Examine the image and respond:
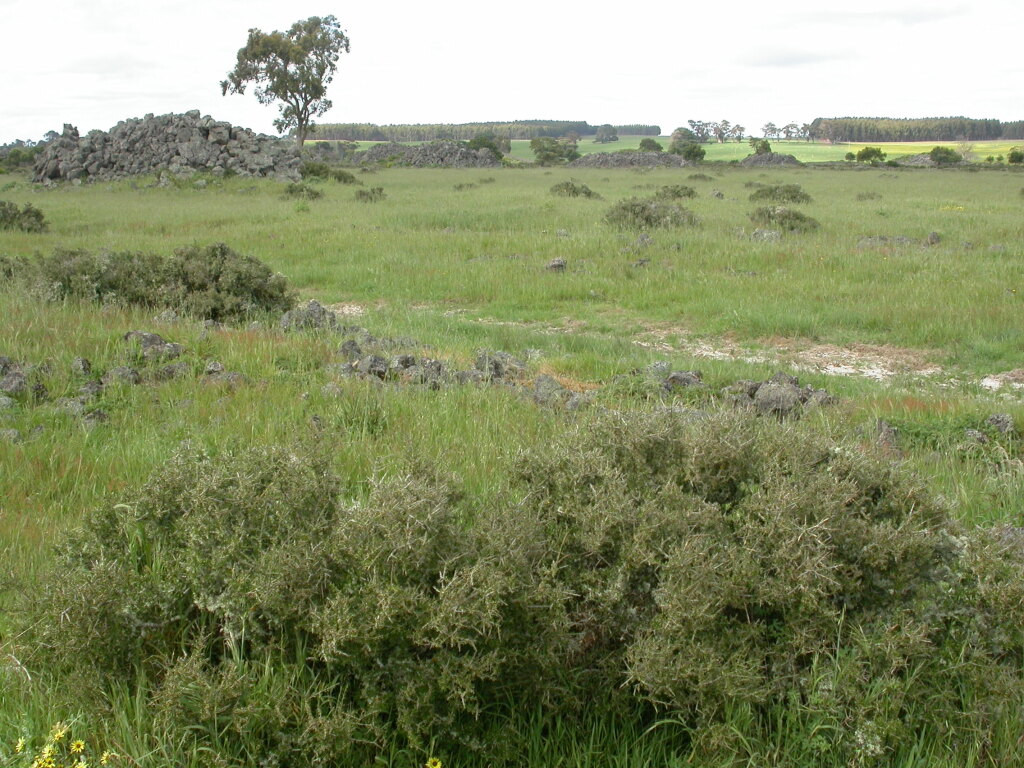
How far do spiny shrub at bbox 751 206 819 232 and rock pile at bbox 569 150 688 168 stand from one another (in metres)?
38.5

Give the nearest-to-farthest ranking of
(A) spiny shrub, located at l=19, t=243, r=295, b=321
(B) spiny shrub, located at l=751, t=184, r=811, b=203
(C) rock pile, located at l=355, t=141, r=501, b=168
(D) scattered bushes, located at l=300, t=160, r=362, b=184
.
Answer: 1. (A) spiny shrub, located at l=19, t=243, r=295, b=321
2. (B) spiny shrub, located at l=751, t=184, r=811, b=203
3. (D) scattered bushes, located at l=300, t=160, r=362, b=184
4. (C) rock pile, located at l=355, t=141, r=501, b=168

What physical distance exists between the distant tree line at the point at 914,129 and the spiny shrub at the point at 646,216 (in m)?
101

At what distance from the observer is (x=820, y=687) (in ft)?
7.58

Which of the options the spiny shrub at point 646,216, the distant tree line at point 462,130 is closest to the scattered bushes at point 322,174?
the spiny shrub at point 646,216

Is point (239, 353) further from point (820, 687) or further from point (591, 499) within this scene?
point (820, 687)

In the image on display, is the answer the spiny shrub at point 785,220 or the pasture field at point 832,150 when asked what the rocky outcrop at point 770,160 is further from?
the spiny shrub at point 785,220

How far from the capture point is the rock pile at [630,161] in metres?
55.1

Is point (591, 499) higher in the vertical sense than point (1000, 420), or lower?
higher

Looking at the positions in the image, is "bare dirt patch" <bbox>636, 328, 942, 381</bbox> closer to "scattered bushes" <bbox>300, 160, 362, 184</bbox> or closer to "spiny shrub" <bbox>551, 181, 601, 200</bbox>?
"spiny shrub" <bbox>551, 181, 601, 200</bbox>

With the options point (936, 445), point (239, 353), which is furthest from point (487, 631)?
point (239, 353)

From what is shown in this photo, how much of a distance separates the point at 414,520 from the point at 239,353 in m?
4.45

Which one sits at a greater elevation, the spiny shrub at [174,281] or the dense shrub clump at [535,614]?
the spiny shrub at [174,281]

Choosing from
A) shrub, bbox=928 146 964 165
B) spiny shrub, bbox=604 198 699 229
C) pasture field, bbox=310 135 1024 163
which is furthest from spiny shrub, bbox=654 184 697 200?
shrub, bbox=928 146 964 165

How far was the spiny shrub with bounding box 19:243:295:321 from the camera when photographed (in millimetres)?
8273
